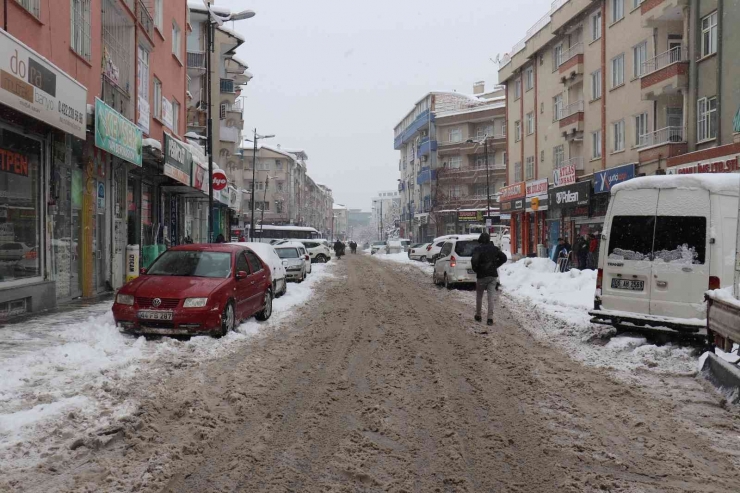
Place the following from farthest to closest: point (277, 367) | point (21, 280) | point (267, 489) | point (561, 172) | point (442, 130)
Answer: point (442, 130) → point (561, 172) → point (21, 280) → point (277, 367) → point (267, 489)

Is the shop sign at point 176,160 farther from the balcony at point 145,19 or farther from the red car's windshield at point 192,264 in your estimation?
the red car's windshield at point 192,264

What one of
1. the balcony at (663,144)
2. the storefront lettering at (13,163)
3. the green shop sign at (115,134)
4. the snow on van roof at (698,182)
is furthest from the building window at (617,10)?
the storefront lettering at (13,163)

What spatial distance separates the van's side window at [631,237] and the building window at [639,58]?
18143mm

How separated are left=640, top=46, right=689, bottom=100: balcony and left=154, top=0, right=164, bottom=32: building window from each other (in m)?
18.0

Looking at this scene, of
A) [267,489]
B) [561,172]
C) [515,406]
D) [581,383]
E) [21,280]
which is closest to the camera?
[267,489]

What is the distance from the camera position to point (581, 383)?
699cm

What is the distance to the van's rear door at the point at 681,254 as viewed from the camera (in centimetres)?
901

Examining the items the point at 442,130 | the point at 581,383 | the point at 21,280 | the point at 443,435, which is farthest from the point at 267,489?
the point at 442,130

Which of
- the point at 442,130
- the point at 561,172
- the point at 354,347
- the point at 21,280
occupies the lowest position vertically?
the point at 354,347

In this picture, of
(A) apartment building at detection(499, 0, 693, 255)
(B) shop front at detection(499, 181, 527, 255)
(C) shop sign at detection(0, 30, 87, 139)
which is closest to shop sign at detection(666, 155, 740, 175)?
(A) apartment building at detection(499, 0, 693, 255)

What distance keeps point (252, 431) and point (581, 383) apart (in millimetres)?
3875

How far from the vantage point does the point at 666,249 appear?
9.39m

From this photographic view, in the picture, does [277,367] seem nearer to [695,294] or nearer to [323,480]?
[323,480]

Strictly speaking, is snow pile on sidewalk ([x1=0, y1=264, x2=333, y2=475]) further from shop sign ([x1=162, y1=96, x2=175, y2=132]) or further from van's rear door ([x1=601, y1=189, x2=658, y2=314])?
shop sign ([x1=162, y1=96, x2=175, y2=132])
